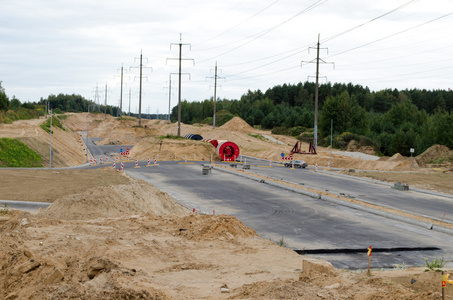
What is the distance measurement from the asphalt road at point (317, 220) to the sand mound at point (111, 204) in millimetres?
2705

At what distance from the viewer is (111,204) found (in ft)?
78.3

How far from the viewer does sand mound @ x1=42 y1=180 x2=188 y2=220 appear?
73.8 feet

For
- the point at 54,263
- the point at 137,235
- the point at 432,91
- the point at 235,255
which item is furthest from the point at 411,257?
the point at 432,91

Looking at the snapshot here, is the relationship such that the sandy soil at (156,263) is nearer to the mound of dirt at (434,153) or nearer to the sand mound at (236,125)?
the mound of dirt at (434,153)


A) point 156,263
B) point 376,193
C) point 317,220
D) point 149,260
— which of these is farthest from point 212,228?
point 376,193

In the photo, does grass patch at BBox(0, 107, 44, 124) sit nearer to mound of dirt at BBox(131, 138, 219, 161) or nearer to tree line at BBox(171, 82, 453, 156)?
mound of dirt at BBox(131, 138, 219, 161)

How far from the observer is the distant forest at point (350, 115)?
239ft

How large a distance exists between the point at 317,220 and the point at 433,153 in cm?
4349

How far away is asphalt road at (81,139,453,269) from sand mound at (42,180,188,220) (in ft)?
8.87

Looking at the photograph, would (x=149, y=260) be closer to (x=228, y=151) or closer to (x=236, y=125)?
(x=228, y=151)

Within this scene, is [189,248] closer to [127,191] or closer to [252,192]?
[127,191]

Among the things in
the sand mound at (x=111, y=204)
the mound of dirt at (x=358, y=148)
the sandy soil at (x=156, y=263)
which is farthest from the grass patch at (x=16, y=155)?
the mound of dirt at (x=358, y=148)

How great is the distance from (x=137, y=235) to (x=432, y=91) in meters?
160

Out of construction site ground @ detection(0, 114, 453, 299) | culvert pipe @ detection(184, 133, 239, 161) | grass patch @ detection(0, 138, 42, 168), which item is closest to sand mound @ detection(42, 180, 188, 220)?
construction site ground @ detection(0, 114, 453, 299)
